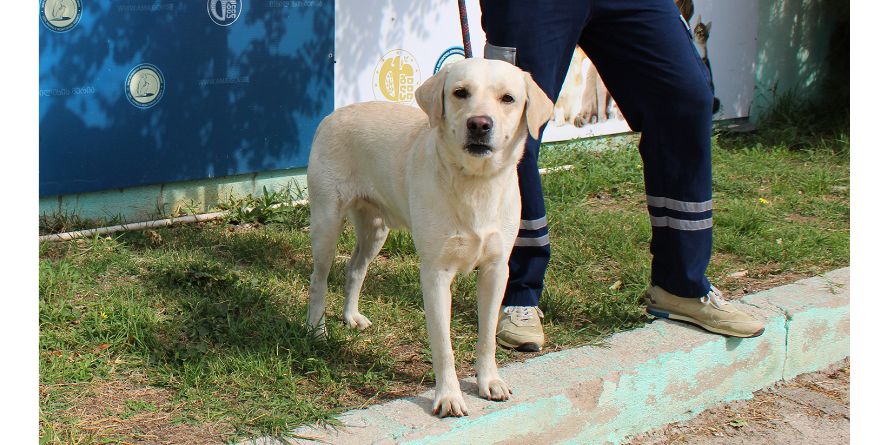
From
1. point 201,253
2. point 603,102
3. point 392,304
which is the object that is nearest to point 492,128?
point 392,304

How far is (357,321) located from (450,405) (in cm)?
101

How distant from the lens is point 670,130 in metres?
3.64

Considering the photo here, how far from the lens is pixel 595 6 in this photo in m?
3.50

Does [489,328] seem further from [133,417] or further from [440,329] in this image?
[133,417]

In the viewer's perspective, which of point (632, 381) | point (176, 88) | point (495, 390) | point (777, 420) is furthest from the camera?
point (176, 88)

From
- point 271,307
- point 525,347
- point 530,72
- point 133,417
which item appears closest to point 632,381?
point 525,347

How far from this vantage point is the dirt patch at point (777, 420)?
11.3ft

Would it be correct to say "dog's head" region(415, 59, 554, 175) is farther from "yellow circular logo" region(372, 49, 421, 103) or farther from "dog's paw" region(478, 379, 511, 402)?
"yellow circular logo" region(372, 49, 421, 103)

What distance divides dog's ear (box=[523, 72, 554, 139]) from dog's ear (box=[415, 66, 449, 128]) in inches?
11.3

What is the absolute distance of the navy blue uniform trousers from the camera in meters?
3.47

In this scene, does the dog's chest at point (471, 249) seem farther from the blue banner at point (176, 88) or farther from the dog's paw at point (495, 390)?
the blue banner at point (176, 88)

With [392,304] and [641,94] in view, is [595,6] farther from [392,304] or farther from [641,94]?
[392,304]

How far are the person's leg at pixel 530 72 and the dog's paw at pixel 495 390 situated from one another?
49 centimetres

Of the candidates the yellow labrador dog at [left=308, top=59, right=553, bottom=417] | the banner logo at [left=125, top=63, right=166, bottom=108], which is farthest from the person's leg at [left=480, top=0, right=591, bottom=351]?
the banner logo at [left=125, top=63, right=166, bottom=108]
